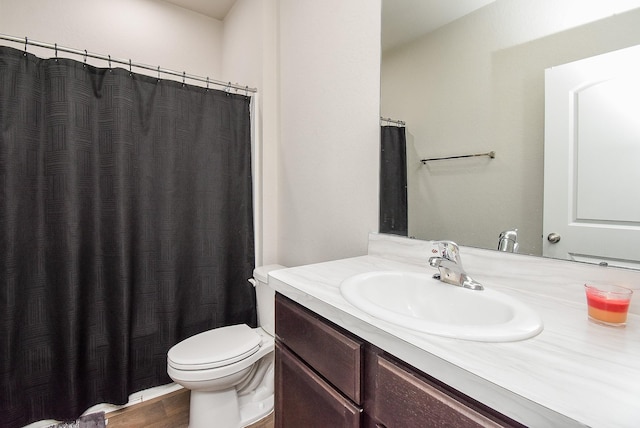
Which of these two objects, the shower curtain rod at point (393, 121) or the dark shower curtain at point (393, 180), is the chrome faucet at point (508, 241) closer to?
the dark shower curtain at point (393, 180)

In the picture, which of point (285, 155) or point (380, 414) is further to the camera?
point (285, 155)

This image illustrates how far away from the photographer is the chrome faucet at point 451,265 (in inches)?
34.2

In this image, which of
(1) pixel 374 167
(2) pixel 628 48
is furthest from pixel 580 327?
(1) pixel 374 167

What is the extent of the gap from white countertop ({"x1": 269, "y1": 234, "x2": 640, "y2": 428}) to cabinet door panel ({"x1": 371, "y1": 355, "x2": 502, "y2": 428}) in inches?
1.1

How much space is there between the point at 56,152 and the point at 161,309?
0.95m

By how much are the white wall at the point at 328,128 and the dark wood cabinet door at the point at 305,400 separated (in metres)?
0.65

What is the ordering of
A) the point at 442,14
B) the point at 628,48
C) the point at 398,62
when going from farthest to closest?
1. the point at 398,62
2. the point at 442,14
3. the point at 628,48

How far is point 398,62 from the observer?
123cm

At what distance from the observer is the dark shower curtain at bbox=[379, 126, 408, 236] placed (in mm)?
1250

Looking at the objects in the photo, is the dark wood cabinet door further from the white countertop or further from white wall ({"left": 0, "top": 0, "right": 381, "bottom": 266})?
white wall ({"left": 0, "top": 0, "right": 381, "bottom": 266})

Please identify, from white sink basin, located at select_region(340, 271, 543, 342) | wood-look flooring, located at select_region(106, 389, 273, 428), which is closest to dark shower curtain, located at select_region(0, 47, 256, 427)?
wood-look flooring, located at select_region(106, 389, 273, 428)

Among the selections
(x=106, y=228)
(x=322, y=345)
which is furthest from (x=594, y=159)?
(x=106, y=228)

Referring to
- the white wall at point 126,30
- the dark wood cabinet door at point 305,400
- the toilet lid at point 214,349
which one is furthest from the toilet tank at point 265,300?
the white wall at point 126,30

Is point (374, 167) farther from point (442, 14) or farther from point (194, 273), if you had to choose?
point (194, 273)
